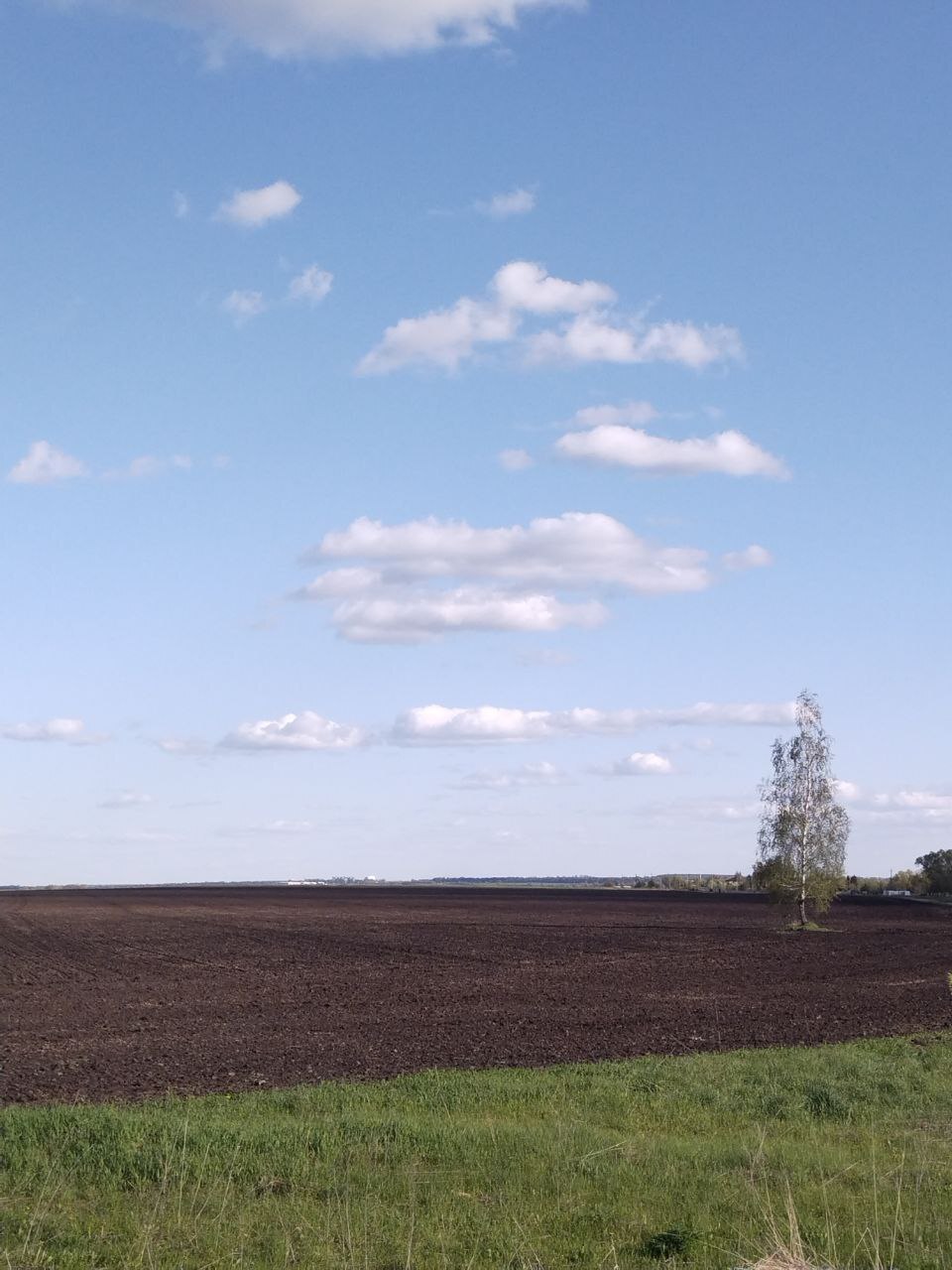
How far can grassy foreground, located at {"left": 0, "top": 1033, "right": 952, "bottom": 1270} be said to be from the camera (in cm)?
898

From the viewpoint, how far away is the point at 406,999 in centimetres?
2836

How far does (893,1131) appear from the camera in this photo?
13.5 metres

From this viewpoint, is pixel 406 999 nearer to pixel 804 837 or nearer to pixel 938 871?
pixel 804 837

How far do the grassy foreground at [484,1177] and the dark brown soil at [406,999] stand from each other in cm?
317

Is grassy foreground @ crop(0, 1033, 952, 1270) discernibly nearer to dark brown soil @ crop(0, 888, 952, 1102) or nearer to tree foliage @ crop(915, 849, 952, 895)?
dark brown soil @ crop(0, 888, 952, 1102)

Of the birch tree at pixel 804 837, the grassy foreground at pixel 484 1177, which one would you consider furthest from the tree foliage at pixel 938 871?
the grassy foreground at pixel 484 1177

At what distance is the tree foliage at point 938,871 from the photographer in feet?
472

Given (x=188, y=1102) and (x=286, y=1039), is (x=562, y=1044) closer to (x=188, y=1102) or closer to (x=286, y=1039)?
(x=286, y=1039)

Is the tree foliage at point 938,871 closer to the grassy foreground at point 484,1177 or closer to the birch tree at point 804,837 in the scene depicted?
the birch tree at point 804,837

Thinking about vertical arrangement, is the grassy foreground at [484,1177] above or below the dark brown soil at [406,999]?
above

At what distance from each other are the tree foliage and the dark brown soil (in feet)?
297

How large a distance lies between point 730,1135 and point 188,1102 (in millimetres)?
6100

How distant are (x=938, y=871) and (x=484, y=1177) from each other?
146169 millimetres

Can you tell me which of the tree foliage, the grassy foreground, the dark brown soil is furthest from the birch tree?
the tree foliage
